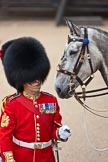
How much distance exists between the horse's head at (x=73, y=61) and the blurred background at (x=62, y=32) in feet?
4.71

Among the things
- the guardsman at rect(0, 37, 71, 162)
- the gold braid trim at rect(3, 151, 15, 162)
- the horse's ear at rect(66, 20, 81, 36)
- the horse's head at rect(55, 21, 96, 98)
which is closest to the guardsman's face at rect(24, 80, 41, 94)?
the guardsman at rect(0, 37, 71, 162)

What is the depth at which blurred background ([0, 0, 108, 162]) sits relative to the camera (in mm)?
5145

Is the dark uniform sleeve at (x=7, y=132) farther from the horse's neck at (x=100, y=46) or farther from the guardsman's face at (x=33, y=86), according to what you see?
the horse's neck at (x=100, y=46)

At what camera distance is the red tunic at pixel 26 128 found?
2.93 metres

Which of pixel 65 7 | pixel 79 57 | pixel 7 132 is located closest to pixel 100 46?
pixel 79 57

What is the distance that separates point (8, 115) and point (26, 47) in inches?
17.3

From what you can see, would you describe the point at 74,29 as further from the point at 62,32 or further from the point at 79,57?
the point at 62,32

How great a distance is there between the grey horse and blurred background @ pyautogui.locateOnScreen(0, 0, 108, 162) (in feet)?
4.68

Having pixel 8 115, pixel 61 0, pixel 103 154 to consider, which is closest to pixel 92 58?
pixel 8 115

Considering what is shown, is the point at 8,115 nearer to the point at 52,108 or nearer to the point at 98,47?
the point at 52,108

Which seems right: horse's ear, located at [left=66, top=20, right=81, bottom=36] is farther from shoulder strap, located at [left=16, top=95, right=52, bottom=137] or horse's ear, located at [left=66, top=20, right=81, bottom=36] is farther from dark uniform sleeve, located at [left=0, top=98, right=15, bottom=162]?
dark uniform sleeve, located at [left=0, top=98, right=15, bottom=162]

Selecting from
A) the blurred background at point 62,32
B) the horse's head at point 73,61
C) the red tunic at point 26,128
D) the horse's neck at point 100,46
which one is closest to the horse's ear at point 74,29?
the horse's head at point 73,61

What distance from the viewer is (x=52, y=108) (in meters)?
3.04

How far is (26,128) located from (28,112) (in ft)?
0.34
